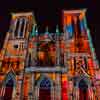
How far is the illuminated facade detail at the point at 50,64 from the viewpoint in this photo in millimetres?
18344

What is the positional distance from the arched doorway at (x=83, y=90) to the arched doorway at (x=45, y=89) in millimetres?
2375

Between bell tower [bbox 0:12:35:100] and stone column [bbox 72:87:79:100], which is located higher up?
bell tower [bbox 0:12:35:100]

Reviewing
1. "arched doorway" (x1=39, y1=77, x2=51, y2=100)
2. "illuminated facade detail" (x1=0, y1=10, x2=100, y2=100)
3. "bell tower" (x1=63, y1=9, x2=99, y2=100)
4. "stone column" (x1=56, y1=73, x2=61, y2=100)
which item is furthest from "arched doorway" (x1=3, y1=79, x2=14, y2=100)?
"bell tower" (x1=63, y1=9, x2=99, y2=100)

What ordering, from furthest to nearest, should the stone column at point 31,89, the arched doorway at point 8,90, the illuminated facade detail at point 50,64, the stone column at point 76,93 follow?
the arched doorway at point 8,90
the illuminated facade detail at point 50,64
the stone column at point 31,89
the stone column at point 76,93

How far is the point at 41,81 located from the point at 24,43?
14.9ft

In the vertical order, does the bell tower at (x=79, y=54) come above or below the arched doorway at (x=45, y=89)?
above

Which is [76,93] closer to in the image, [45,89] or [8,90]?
[45,89]

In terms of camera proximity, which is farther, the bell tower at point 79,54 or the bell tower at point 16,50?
the bell tower at point 16,50

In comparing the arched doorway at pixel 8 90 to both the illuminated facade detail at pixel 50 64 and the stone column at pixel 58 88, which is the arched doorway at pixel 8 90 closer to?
Result: the illuminated facade detail at pixel 50 64

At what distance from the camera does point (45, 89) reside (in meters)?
18.8

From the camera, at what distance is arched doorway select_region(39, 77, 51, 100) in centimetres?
1841

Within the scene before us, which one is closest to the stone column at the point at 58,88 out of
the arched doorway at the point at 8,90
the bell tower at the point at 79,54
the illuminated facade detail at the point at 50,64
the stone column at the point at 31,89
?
the illuminated facade detail at the point at 50,64

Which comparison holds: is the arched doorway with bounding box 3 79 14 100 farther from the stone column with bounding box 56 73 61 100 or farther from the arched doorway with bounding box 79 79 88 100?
the arched doorway with bounding box 79 79 88 100

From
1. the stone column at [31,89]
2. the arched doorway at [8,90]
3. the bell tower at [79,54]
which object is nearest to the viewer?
the stone column at [31,89]
